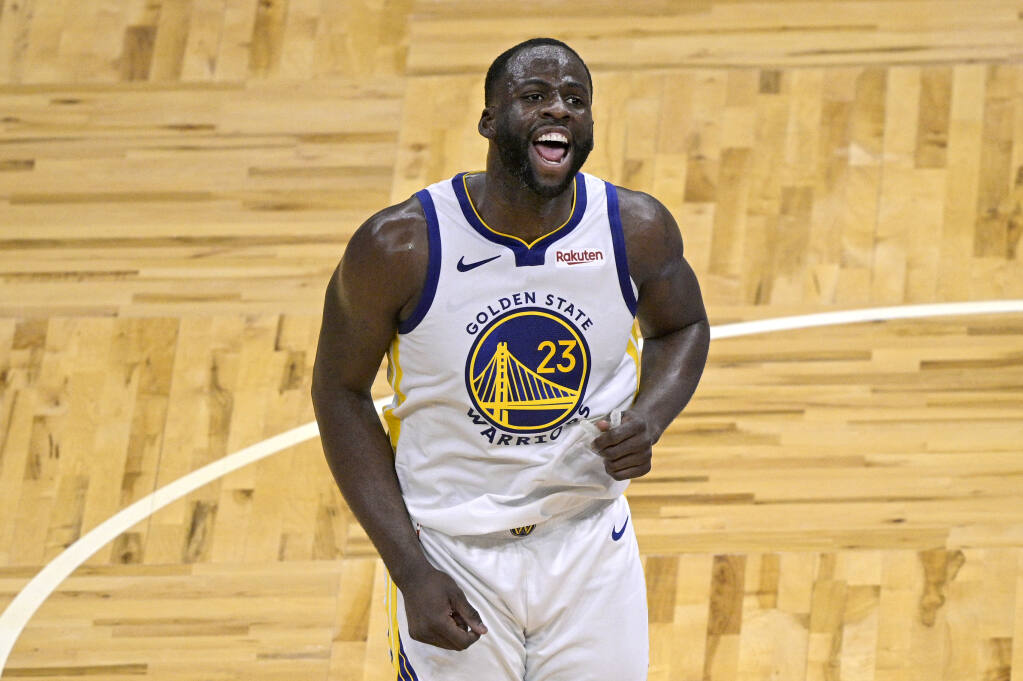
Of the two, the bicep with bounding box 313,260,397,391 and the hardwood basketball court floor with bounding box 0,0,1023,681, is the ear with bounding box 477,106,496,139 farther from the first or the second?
the hardwood basketball court floor with bounding box 0,0,1023,681

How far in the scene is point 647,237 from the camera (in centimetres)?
292

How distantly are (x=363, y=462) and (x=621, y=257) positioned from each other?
23.2 inches

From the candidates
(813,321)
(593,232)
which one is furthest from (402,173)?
(593,232)

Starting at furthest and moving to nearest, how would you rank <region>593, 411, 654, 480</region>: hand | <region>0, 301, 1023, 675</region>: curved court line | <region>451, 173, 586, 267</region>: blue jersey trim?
<region>0, 301, 1023, 675</region>: curved court line → <region>451, 173, 586, 267</region>: blue jersey trim → <region>593, 411, 654, 480</region>: hand

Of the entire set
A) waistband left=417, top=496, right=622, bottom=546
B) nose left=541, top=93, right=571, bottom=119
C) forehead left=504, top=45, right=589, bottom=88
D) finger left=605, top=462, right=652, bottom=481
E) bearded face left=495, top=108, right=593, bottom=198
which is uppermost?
forehead left=504, top=45, right=589, bottom=88

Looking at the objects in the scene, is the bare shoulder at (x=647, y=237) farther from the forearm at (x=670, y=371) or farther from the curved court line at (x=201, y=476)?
the curved court line at (x=201, y=476)

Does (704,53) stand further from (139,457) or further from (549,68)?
(549,68)

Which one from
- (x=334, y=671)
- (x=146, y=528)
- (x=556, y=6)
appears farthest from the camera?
(x=556, y=6)

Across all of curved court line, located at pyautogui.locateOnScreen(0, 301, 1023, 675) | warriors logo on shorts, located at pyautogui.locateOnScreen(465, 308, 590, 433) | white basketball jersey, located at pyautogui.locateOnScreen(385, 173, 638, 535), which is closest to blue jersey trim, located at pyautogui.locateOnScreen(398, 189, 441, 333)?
white basketball jersey, located at pyautogui.locateOnScreen(385, 173, 638, 535)

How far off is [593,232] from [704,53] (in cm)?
307

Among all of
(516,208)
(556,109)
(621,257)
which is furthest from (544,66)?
(621,257)

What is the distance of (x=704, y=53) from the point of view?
5.78 m

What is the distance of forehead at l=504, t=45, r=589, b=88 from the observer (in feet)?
9.12

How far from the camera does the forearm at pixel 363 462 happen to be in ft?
9.48
